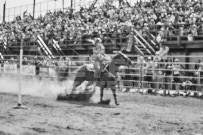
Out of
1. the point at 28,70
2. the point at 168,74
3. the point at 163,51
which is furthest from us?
the point at 28,70

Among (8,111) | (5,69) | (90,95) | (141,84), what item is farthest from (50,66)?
(8,111)

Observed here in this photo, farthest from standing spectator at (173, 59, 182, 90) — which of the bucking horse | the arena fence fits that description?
the bucking horse

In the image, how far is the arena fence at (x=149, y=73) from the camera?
15.2 m

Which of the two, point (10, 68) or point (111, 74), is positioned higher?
point (10, 68)

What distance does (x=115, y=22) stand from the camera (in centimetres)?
2141

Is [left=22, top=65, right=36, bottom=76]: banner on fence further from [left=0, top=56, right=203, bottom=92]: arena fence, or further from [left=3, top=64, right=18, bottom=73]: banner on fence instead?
[left=3, top=64, right=18, bottom=73]: banner on fence

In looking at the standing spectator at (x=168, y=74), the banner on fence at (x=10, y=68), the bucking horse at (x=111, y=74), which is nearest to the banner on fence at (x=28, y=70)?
the banner on fence at (x=10, y=68)

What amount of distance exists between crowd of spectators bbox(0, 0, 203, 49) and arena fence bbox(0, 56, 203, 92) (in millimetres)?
1872

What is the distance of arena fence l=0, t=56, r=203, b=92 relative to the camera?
49.9 feet

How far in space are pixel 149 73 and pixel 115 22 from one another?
19.1 feet

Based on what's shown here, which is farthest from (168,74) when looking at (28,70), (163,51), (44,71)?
(28,70)

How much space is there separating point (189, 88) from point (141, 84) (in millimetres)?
2471

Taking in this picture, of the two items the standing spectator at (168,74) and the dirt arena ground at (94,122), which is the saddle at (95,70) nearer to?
the dirt arena ground at (94,122)

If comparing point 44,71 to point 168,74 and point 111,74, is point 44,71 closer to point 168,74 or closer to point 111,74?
point 168,74
